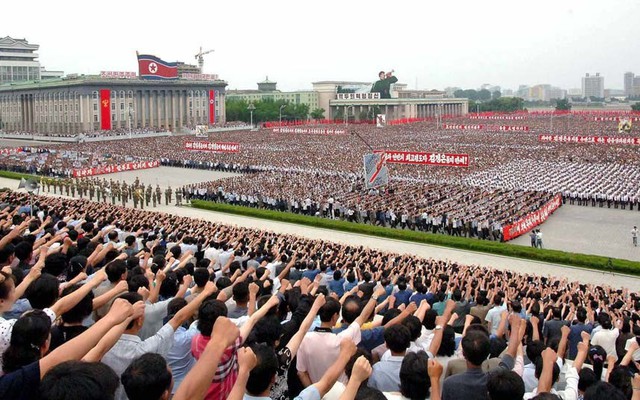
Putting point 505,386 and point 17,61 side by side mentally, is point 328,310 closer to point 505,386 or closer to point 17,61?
point 505,386

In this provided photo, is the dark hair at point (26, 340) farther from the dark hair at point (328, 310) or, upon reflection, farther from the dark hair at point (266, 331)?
the dark hair at point (328, 310)

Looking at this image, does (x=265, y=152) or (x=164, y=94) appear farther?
(x=164, y=94)

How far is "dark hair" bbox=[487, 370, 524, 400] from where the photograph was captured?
4316 mm

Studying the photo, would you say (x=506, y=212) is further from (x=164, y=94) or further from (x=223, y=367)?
(x=164, y=94)

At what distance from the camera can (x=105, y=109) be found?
105m

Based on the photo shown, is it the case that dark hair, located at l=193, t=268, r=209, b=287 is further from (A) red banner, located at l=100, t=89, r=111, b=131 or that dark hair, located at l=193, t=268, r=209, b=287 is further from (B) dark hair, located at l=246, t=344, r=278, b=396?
(A) red banner, located at l=100, t=89, r=111, b=131

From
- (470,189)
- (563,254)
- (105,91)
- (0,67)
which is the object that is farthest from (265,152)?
(0,67)

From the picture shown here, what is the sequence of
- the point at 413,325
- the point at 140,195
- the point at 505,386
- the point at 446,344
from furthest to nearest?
1. the point at 140,195
2. the point at 446,344
3. the point at 413,325
4. the point at 505,386

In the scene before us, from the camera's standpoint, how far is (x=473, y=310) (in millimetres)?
10469

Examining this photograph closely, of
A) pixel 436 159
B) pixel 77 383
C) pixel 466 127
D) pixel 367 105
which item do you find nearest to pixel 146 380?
pixel 77 383

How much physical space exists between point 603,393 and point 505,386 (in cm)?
63

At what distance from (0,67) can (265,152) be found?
10248cm

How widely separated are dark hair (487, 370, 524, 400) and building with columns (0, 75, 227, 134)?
4028 inches

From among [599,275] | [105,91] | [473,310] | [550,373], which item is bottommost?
[599,275]
